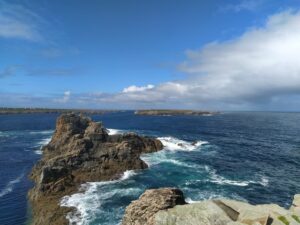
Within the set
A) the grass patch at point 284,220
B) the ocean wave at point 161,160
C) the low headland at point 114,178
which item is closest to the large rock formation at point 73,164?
the low headland at point 114,178

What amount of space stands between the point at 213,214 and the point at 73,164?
131 feet

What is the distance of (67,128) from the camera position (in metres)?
79.6

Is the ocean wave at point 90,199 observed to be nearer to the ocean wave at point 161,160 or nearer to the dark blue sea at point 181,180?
the dark blue sea at point 181,180

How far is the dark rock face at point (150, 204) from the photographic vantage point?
71.9 ft

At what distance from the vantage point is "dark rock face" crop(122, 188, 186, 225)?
2191 cm

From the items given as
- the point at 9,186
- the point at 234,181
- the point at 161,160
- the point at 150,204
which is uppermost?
the point at 150,204

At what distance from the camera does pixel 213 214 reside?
1902 centimetres

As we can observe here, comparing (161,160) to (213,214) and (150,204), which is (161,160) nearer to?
(150,204)

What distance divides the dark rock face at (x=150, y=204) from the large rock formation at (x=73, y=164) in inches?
615

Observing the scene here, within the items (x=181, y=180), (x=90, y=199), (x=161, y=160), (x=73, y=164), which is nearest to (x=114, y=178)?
(x=73, y=164)

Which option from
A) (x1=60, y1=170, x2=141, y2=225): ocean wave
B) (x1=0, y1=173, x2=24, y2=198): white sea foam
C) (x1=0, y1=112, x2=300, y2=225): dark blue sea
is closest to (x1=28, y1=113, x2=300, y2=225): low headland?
(x1=60, y1=170, x2=141, y2=225): ocean wave

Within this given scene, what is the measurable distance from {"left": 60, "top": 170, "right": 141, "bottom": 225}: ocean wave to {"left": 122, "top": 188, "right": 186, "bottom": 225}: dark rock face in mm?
13936

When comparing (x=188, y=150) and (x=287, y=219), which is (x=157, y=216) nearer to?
(x=287, y=219)

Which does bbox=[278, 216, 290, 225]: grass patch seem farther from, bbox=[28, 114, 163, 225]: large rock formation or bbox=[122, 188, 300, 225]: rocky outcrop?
bbox=[28, 114, 163, 225]: large rock formation
